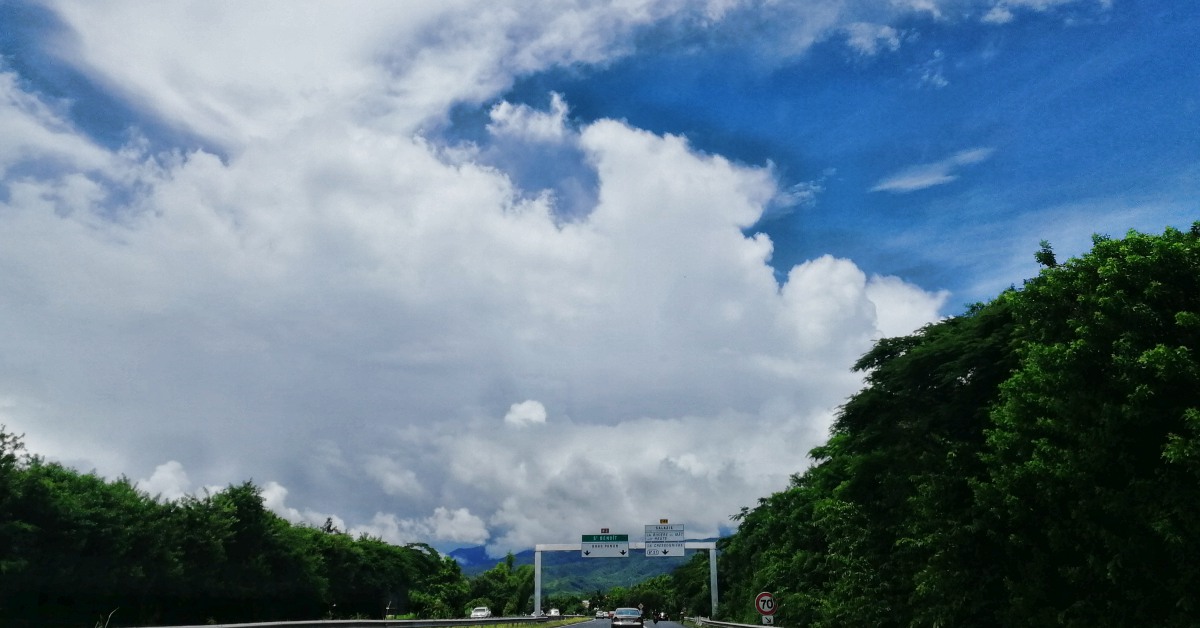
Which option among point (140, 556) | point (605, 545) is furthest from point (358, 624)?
point (605, 545)

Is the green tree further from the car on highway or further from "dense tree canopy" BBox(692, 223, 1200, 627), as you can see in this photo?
the car on highway

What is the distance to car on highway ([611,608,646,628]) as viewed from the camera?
60125 millimetres

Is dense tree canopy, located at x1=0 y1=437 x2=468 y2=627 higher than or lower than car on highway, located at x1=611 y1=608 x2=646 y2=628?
higher

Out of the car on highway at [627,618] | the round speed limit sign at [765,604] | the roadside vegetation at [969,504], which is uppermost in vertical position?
the roadside vegetation at [969,504]

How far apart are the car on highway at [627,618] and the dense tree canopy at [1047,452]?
22.5m

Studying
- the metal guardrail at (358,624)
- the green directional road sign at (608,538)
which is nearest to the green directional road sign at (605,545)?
the green directional road sign at (608,538)

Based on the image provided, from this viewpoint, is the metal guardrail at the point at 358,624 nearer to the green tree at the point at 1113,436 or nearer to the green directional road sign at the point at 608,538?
the green tree at the point at 1113,436

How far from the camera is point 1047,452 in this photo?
78.4 feet

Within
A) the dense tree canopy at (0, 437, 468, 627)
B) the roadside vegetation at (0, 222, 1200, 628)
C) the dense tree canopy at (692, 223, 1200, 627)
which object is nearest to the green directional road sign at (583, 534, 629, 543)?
the dense tree canopy at (0, 437, 468, 627)

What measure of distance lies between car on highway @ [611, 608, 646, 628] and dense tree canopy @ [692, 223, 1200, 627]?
2253cm

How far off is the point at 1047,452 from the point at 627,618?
4240cm

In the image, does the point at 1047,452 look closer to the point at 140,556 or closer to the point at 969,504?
the point at 969,504

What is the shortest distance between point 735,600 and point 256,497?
154 feet

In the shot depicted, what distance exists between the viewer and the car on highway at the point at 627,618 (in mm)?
60125
